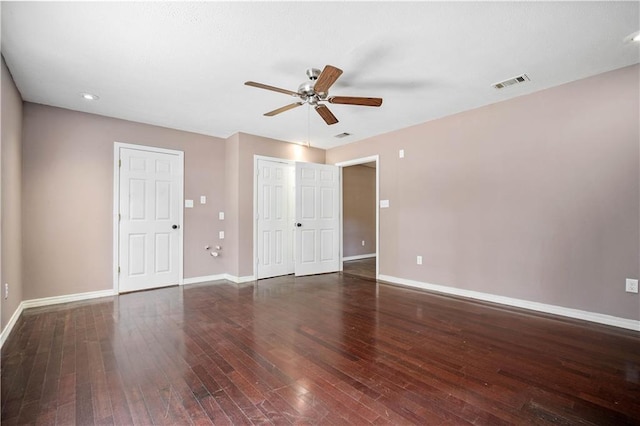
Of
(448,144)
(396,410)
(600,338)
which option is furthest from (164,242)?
(600,338)

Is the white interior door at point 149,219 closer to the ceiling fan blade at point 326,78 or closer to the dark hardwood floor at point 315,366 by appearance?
the dark hardwood floor at point 315,366

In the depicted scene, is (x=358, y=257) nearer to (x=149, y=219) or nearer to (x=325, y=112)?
(x=149, y=219)

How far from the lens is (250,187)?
16.8ft

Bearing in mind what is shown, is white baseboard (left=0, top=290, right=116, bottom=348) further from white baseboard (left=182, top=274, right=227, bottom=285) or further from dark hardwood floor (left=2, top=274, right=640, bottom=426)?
white baseboard (left=182, top=274, right=227, bottom=285)

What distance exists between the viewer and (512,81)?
124 inches

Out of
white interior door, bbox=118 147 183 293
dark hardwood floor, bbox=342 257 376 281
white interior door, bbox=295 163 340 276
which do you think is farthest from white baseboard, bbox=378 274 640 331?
white interior door, bbox=118 147 183 293

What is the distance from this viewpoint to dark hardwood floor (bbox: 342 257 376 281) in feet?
18.2

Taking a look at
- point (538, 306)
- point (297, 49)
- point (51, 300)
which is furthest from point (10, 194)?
point (538, 306)

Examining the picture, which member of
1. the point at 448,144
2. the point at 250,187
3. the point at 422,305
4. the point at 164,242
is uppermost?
Result: the point at 448,144

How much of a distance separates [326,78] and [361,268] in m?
4.49

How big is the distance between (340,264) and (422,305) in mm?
2423

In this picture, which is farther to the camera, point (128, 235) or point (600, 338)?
point (128, 235)

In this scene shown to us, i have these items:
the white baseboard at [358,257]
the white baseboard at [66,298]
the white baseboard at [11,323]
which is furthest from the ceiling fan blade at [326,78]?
the white baseboard at [358,257]

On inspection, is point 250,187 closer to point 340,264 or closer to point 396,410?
point 340,264
